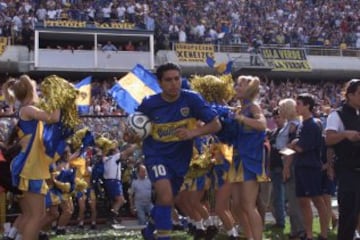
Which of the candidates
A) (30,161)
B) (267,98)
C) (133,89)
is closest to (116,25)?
(267,98)

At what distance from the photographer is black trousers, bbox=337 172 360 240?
6219 millimetres

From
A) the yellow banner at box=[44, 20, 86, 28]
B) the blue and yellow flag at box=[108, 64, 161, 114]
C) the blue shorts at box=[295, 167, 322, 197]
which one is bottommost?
the blue shorts at box=[295, 167, 322, 197]

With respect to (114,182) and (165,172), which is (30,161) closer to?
(165,172)

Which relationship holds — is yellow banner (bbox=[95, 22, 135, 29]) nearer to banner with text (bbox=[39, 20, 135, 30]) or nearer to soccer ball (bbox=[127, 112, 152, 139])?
banner with text (bbox=[39, 20, 135, 30])

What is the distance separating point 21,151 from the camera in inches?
263

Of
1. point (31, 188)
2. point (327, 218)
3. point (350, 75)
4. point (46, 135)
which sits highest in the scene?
point (350, 75)

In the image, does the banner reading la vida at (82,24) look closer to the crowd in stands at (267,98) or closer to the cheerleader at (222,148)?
the crowd in stands at (267,98)

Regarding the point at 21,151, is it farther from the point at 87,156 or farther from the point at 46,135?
the point at 87,156

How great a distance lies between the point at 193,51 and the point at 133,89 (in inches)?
845

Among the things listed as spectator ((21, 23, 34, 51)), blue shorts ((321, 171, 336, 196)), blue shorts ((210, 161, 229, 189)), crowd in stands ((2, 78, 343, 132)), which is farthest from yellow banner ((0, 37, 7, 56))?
blue shorts ((321, 171, 336, 196))

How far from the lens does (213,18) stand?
32688 mm

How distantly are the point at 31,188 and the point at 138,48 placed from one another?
24547 millimetres

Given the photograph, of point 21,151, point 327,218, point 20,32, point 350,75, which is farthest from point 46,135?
point 350,75

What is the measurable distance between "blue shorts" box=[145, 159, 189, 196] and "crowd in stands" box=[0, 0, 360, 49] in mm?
22589
